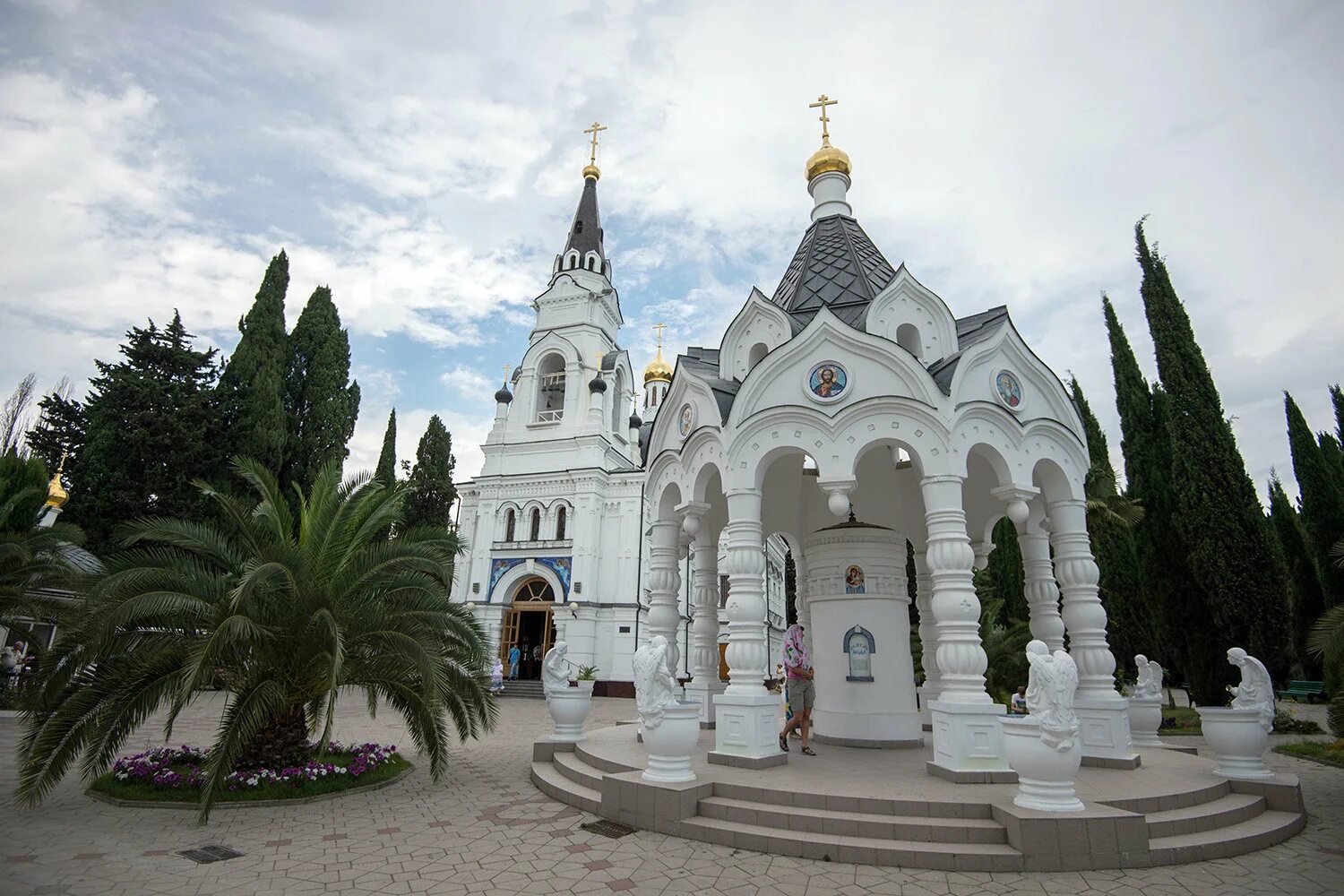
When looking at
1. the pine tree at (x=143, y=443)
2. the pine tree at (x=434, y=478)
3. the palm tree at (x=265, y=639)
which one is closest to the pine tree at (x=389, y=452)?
the pine tree at (x=434, y=478)

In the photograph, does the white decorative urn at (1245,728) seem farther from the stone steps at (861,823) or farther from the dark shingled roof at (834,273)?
the dark shingled roof at (834,273)

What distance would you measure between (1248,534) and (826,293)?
44.2ft

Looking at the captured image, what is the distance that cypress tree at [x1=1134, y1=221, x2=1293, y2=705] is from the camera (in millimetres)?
16109

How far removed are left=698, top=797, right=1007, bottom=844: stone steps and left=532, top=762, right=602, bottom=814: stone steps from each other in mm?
1458

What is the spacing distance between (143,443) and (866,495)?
25.7 metres

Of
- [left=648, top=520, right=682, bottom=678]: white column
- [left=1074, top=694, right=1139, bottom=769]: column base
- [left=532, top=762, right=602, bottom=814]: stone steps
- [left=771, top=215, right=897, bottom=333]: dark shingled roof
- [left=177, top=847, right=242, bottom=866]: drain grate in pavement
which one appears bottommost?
[left=177, top=847, right=242, bottom=866]: drain grate in pavement

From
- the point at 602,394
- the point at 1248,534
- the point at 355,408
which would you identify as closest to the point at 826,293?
the point at 1248,534

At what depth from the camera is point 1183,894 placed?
16.1 feet

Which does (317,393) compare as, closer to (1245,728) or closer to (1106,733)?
(1106,733)

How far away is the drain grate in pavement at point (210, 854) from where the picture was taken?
571 cm

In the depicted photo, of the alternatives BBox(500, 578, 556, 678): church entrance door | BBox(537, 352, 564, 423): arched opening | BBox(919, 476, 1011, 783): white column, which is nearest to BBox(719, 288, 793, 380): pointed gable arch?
BBox(919, 476, 1011, 783): white column

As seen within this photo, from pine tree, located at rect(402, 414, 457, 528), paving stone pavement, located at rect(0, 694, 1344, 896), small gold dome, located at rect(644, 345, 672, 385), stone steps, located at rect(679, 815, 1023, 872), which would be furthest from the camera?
small gold dome, located at rect(644, 345, 672, 385)

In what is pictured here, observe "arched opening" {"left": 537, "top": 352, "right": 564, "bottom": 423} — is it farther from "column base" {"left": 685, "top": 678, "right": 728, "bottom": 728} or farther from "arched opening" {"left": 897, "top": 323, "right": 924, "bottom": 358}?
"arched opening" {"left": 897, "top": 323, "right": 924, "bottom": 358}

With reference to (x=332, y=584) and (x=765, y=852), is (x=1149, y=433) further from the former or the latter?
(x=332, y=584)
